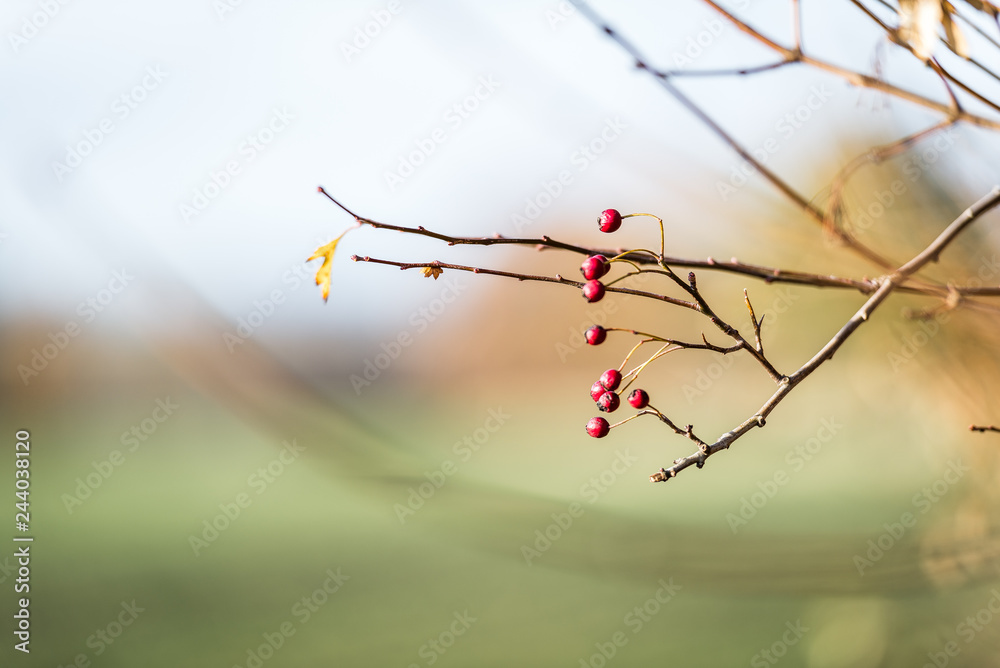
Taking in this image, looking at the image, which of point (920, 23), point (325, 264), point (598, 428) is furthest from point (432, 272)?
point (920, 23)

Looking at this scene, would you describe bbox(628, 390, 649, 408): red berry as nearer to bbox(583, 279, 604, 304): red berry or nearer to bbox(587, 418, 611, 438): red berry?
bbox(587, 418, 611, 438): red berry

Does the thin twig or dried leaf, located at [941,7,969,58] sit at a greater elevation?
dried leaf, located at [941,7,969,58]

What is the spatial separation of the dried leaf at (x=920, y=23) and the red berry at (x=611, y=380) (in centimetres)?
35

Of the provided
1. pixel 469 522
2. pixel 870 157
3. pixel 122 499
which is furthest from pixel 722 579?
pixel 122 499

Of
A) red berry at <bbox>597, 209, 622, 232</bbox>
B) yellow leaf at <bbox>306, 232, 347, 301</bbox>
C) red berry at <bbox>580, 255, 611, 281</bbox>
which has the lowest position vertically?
yellow leaf at <bbox>306, 232, 347, 301</bbox>

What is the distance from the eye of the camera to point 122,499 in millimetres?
Answer: 10336

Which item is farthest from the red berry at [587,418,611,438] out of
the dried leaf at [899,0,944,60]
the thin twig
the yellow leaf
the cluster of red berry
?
the dried leaf at [899,0,944,60]

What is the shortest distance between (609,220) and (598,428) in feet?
0.63

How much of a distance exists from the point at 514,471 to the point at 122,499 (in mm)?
5902

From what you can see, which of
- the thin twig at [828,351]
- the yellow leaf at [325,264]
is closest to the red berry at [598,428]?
the thin twig at [828,351]

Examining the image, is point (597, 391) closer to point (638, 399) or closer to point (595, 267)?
point (638, 399)

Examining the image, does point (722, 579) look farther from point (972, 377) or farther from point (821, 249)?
point (972, 377)

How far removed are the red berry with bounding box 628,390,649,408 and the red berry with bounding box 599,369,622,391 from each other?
0.02m

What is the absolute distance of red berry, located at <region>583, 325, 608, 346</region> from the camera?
25.9 inches
